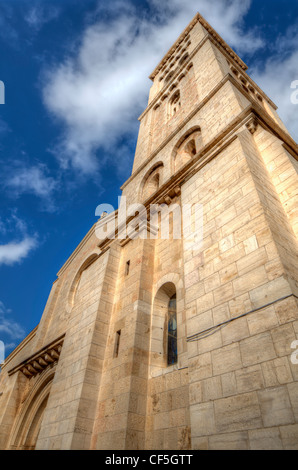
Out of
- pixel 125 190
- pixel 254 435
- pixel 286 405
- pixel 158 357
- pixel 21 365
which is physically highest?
pixel 125 190

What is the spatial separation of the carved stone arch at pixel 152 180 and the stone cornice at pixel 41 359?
6958 mm

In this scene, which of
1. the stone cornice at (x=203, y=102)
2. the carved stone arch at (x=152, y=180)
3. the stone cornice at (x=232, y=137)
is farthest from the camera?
the carved stone arch at (x=152, y=180)

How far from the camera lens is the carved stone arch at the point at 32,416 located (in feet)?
35.7

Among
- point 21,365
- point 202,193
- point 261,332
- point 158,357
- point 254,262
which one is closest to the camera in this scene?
point 261,332

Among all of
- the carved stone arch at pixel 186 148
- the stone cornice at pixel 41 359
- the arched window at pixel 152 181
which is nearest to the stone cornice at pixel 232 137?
the carved stone arch at pixel 186 148

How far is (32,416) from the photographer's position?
1111cm

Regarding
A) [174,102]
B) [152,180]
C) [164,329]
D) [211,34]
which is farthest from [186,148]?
[211,34]

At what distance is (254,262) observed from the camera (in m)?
5.05

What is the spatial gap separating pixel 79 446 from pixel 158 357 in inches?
96.3

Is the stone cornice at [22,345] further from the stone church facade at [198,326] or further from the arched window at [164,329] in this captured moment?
the arched window at [164,329]
